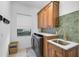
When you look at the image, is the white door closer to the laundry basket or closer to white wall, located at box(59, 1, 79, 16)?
the laundry basket

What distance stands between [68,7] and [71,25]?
Result: 0.35m

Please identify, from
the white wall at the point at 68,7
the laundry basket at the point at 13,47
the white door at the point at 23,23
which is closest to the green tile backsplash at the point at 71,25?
the white wall at the point at 68,7

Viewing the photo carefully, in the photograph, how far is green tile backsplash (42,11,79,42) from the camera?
150 centimetres

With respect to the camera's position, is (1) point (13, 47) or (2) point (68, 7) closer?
(2) point (68, 7)

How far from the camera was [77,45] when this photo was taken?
4.78 feet


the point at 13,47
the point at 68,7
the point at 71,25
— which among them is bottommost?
A: the point at 13,47

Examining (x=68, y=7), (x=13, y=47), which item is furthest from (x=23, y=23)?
(x=68, y=7)

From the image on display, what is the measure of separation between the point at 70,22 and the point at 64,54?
63 cm

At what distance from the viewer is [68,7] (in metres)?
1.69

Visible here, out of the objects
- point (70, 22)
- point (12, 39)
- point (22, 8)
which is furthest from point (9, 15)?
point (70, 22)

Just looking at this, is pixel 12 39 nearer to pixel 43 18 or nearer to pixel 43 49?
pixel 43 49

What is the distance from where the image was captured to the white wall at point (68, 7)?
1.51 m

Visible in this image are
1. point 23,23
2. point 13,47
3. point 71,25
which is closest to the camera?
point 71,25

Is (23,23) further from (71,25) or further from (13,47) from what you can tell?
(71,25)
